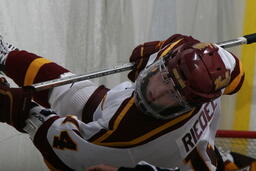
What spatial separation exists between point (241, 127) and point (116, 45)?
531 mm

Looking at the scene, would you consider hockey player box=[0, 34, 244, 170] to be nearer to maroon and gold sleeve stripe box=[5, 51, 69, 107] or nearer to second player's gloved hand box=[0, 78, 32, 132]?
second player's gloved hand box=[0, 78, 32, 132]

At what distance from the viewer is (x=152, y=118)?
101cm

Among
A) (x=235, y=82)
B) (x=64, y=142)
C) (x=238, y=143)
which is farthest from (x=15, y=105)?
(x=238, y=143)

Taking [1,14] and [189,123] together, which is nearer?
[189,123]

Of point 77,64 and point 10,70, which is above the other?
point 10,70

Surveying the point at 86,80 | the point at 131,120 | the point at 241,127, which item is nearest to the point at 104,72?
the point at 86,80

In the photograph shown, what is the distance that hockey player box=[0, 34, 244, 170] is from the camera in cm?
97

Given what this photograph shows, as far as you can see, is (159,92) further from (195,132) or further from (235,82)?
(235,82)

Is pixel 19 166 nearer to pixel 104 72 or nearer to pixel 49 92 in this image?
pixel 49 92

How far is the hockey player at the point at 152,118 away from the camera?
3.18 ft

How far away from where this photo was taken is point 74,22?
1.71 meters

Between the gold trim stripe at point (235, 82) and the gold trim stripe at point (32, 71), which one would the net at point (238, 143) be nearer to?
the gold trim stripe at point (235, 82)

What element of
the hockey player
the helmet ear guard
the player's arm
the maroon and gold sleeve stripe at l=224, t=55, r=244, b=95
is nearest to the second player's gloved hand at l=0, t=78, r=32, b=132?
the hockey player

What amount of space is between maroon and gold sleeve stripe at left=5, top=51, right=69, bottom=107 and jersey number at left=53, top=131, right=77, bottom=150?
211 millimetres
